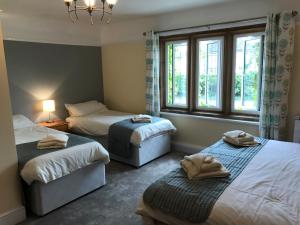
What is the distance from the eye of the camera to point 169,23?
13.2ft

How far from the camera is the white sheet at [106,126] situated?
344 cm

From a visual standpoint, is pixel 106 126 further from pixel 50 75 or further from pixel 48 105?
pixel 50 75

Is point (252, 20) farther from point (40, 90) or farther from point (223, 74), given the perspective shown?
point (40, 90)

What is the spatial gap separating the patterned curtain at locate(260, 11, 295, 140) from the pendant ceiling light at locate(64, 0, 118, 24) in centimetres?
203

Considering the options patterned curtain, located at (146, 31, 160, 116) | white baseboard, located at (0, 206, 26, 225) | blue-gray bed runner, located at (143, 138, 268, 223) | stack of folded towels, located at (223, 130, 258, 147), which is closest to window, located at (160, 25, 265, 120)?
patterned curtain, located at (146, 31, 160, 116)

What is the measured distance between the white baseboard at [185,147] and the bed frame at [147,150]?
179 millimetres

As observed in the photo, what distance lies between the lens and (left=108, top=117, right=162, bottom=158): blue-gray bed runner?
3.51 m

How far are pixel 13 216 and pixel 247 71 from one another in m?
3.44

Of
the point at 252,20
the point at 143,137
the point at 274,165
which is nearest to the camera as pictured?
the point at 274,165

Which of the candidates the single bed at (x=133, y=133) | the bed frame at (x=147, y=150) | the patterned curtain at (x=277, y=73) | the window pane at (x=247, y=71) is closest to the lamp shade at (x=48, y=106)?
the single bed at (x=133, y=133)

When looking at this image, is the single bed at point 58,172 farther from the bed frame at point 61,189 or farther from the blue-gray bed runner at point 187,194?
the blue-gray bed runner at point 187,194

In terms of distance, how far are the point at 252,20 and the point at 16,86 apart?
3.80 m

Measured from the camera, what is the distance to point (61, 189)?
2531 millimetres

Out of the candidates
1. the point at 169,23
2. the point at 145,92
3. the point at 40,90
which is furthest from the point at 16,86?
the point at 169,23
